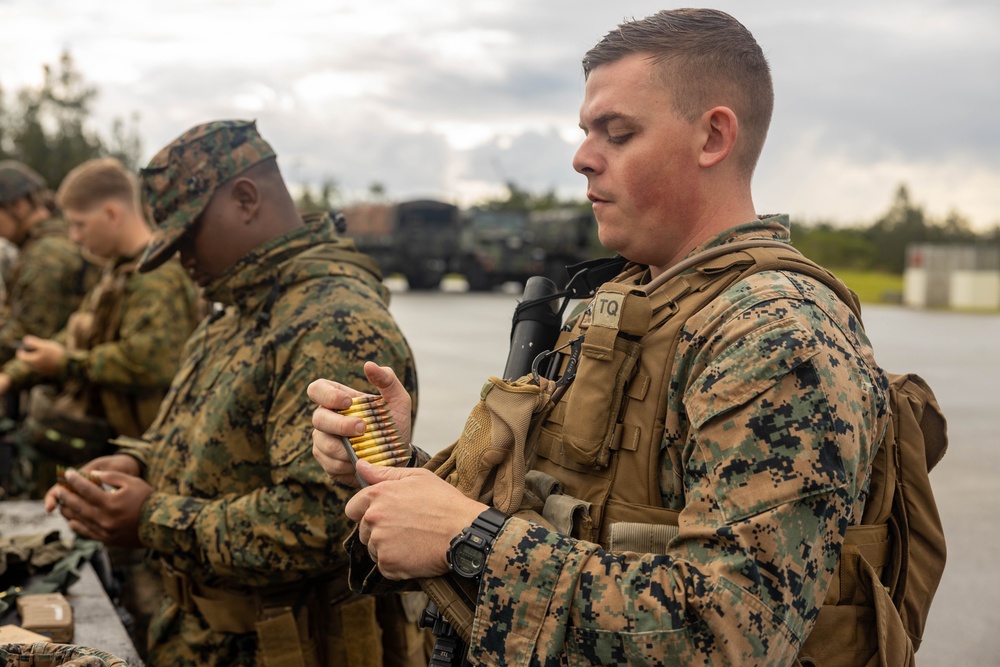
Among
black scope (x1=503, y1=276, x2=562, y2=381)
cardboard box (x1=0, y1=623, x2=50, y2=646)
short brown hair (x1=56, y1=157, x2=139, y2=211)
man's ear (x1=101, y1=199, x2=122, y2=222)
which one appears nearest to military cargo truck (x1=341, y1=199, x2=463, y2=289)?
short brown hair (x1=56, y1=157, x2=139, y2=211)

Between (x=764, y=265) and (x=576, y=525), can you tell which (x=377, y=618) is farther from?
(x=764, y=265)

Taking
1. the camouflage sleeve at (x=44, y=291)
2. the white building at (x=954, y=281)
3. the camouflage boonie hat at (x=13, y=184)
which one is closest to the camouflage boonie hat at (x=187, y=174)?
the camouflage sleeve at (x=44, y=291)

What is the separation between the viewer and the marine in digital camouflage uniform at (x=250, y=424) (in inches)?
111

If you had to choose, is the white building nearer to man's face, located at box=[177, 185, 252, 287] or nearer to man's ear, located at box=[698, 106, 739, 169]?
man's face, located at box=[177, 185, 252, 287]

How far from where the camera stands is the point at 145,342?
5266 mm

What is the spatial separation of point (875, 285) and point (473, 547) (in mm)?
38942

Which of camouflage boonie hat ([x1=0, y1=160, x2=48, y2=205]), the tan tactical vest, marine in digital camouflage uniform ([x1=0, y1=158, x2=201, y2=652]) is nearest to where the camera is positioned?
marine in digital camouflage uniform ([x1=0, y1=158, x2=201, y2=652])

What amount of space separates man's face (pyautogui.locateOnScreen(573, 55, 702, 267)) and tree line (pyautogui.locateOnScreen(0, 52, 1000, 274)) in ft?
56.9

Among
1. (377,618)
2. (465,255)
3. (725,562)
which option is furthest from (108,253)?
(465,255)

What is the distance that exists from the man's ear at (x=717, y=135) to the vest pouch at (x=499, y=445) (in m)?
0.56

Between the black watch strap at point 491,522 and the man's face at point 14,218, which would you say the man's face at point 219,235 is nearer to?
the black watch strap at point 491,522

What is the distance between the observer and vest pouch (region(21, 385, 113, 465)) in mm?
5617

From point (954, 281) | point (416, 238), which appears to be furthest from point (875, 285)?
point (416, 238)

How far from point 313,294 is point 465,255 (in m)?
27.3
